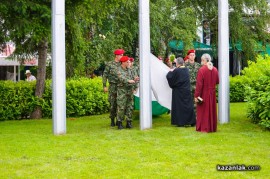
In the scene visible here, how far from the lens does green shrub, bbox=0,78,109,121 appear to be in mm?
16891

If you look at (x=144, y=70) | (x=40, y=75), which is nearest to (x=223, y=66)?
(x=144, y=70)

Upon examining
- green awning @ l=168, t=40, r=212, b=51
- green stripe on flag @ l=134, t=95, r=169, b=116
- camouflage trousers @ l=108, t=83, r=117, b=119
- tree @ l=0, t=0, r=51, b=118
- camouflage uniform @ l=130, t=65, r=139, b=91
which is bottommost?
green stripe on flag @ l=134, t=95, r=169, b=116

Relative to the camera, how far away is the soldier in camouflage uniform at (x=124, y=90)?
1302 cm

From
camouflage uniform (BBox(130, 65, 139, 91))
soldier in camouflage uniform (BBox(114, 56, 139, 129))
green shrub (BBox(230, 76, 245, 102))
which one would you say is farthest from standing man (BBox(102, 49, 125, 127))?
green shrub (BBox(230, 76, 245, 102))

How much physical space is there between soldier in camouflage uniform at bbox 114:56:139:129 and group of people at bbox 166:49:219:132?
1.06 meters

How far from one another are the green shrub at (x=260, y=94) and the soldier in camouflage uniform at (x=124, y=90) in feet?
9.30

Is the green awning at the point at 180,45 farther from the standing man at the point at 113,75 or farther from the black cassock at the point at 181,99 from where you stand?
the standing man at the point at 113,75

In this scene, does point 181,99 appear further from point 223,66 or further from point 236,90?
point 236,90

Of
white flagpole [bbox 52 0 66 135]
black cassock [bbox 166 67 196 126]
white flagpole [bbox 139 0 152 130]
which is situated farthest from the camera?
black cassock [bbox 166 67 196 126]

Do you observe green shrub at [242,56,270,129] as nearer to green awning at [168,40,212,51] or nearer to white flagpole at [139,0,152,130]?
white flagpole at [139,0,152,130]

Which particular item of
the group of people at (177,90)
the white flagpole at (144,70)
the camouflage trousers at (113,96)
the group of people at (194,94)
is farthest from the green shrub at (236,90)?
the white flagpole at (144,70)

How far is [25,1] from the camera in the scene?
44.8 feet

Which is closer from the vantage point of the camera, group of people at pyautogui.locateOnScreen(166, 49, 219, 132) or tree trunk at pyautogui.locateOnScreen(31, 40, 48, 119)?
group of people at pyautogui.locateOnScreen(166, 49, 219, 132)

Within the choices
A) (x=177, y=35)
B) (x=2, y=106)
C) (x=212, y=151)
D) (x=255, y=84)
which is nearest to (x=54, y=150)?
(x=212, y=151)
